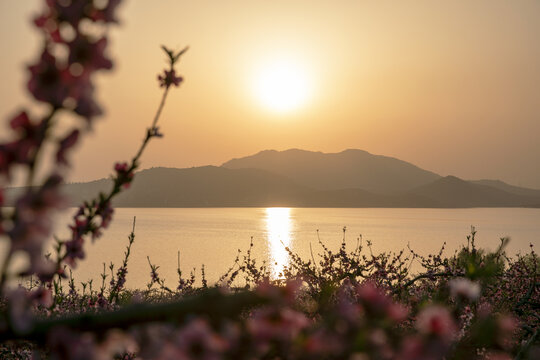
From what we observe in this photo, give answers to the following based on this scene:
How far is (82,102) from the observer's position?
96cm

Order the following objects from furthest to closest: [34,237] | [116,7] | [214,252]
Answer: [214,252] < [116,7] < [34,237]

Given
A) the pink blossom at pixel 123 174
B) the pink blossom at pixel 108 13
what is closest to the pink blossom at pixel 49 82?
the pink blossom at pixel 108 13

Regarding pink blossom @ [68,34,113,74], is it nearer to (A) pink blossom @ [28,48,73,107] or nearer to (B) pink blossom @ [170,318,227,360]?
(A) pink blossom @ [28,48,73,107]

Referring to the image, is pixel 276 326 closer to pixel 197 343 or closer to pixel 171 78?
pixel 197 343

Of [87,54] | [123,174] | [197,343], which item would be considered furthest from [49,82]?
[123,174]

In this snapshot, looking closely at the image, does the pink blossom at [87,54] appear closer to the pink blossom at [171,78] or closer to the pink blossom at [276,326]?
the pink blossom at [276,326]

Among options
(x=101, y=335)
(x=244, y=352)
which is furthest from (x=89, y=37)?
(x=244, y=352)

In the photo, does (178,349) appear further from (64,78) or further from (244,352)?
(64,78)

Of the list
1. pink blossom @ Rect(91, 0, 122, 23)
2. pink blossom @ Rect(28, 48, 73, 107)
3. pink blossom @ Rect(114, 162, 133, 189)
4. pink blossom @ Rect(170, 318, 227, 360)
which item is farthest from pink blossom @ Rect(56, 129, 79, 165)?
pink blossom @ Rect(114, 162, 133, 189)

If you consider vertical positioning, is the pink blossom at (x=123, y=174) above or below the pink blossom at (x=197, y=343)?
above

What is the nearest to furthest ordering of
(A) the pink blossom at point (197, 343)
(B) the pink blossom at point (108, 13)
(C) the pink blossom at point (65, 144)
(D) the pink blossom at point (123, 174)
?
(A) the pink blossom at point (197, 343), (C) the pink blossom at point (65, 144), (B) the pink blossom at point (108, 13), (D) the pink blossom at point (123, 174)

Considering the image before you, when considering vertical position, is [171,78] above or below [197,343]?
above

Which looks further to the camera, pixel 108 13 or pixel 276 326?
pixel 108 13

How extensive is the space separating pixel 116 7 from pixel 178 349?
2.63 ft
